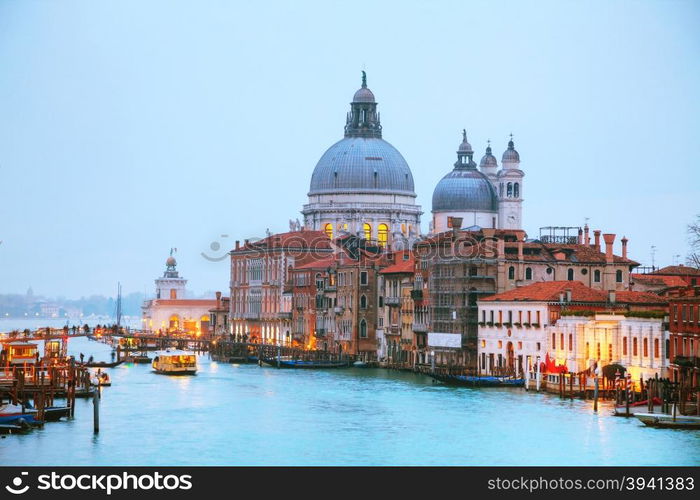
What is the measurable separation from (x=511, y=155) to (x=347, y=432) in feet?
194

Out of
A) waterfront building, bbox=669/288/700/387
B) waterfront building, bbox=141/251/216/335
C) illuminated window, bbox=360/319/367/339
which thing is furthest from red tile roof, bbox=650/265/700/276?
waterfront building, bbox=141/251/216/335

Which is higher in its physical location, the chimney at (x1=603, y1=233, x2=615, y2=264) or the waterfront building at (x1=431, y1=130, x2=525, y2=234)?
the waterfront building at (x1=431, y1=130, x2=525, y2=234)

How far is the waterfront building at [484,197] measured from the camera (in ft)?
344

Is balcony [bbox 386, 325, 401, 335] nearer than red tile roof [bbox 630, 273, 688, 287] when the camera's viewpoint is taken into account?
No

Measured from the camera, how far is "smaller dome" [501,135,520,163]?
105 m

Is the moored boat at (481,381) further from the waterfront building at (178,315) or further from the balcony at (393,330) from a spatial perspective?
the waterfront building at (178,315)

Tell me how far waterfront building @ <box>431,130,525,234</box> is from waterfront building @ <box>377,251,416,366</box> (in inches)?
821

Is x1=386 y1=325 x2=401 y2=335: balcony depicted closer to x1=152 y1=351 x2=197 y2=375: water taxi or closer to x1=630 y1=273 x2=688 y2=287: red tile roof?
x1=152 y1=351 x2=197 y2=375: water taxi

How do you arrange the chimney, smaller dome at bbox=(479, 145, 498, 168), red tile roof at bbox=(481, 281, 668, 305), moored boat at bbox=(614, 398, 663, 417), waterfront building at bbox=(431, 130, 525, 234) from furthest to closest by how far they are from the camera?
smaller dome at bbox=(479, 145, 498, 168) → waterfront building at bbox=(431, 130, 525, 234) → the chimney → red tile roof at bbox=(481, 281, 668, 305) → moored boat at bbox=(614, 398, 663, 417)

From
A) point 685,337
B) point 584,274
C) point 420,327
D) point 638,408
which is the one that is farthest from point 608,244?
point 638,408

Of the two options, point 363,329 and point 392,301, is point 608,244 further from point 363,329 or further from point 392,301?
point 363,329

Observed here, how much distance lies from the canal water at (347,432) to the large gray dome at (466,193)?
42.1 metres
